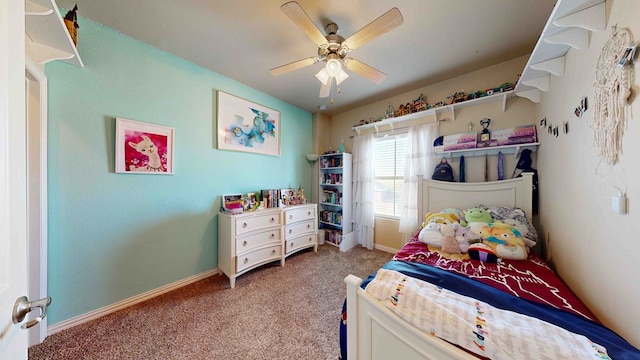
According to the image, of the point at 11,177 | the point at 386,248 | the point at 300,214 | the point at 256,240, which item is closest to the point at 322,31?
the point at 11,177

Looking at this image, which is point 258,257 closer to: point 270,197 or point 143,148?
point 270,197

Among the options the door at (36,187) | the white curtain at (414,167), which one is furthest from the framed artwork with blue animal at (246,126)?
the white curtain at (414,167)

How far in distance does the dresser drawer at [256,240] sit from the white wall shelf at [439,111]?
2128 mm

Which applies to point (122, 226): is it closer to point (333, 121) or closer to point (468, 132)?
point (333, 121)

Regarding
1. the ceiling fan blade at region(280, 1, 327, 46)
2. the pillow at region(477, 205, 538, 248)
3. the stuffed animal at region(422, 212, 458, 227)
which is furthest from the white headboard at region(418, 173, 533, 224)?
the ceiling fan blade at region(280, 1, 327, 46)

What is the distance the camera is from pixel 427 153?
8.72 ft

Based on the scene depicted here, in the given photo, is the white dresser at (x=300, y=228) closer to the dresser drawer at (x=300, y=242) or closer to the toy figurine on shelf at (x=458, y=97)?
the dresser drawer at (x=300, y=242)

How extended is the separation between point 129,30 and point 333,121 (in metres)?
2.88

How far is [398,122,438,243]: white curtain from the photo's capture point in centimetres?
264

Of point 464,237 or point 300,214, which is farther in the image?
point 300,214

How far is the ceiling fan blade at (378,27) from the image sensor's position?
4.03ft

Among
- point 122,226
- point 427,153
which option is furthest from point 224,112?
point 427,153

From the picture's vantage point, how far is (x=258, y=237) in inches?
97.0

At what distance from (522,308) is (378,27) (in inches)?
69.3
